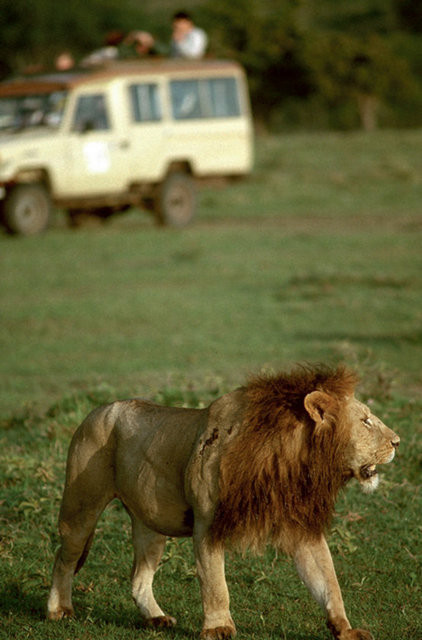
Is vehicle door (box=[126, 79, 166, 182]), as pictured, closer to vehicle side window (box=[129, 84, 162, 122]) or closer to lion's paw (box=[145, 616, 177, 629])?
vehicle side window (box=[129, 84, 162, 122])

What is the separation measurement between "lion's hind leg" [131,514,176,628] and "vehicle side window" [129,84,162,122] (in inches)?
532

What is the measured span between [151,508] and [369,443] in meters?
0.78

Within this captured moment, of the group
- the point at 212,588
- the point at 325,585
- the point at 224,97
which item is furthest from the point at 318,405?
the point at 224,97

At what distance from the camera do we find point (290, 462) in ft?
12.1

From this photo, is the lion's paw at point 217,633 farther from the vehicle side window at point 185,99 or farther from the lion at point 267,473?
the vehicle side window at point 185,99

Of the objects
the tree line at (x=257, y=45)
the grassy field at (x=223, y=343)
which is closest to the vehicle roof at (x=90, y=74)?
the grassy field at (x=223, y=343)

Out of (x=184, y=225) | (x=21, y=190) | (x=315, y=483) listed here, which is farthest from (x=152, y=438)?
(x=184, y=225)

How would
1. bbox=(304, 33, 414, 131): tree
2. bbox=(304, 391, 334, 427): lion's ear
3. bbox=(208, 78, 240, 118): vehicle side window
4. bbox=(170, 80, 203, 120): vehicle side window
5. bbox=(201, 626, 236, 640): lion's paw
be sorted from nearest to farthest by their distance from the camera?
bbox=(304, 391, 334, 427): lion's ear → bbox=(201, 626, 236, 640): lion's paw → bbox=(170, 80, 203, 120): vehicle side window → bbox=(208, 78, 240, 118): vehicle side window → bbox=(304, 33, 414, 131): tree

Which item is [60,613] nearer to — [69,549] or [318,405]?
[69,549]

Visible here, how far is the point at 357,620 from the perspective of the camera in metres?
4.17

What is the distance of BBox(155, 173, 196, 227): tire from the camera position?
17766 millimetres

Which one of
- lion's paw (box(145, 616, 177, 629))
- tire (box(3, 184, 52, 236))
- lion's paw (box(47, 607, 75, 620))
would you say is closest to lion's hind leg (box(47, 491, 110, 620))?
lion's paw (box(47, 607, 75, 620))

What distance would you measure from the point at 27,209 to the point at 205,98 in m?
3.50

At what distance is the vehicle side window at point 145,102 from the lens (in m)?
17.1
